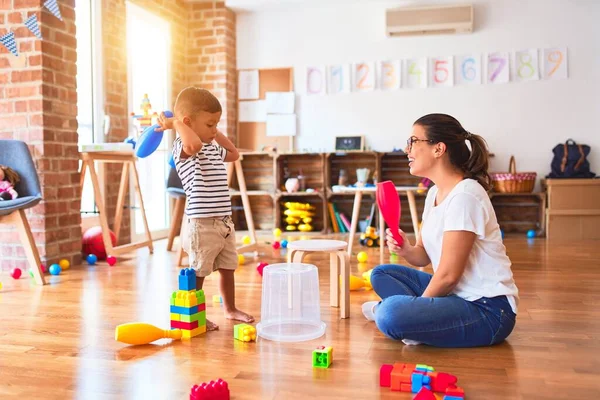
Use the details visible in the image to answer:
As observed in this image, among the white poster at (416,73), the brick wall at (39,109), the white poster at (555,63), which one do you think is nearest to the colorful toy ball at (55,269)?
the brick wall at (39,109)

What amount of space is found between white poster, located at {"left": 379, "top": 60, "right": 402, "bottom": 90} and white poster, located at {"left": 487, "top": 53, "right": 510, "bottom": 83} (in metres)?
0.81

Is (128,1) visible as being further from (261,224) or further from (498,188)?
(498,188)

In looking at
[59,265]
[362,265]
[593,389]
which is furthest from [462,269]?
[59,265]

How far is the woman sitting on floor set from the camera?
187 cm

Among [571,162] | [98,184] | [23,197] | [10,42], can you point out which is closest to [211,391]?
[23,197]

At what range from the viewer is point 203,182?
2.31m

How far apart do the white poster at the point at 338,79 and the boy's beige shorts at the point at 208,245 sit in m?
3.74

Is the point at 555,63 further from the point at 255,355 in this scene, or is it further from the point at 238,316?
the point at 255,355

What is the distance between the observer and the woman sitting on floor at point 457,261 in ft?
6.14

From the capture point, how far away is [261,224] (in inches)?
242

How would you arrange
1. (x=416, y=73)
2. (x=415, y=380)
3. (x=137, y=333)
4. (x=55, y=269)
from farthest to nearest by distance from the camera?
(x=416, y=73), (x=55, y=269), (x=137, y=333), (x=415, y=380)

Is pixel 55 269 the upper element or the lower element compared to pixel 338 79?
lower

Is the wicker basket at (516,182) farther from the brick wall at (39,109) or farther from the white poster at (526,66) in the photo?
the brick wall at (39,109)

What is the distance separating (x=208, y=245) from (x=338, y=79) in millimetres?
3886
